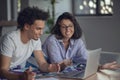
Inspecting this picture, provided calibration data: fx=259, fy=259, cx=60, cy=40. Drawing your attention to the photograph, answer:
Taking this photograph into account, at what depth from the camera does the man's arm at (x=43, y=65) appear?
165 centimetres

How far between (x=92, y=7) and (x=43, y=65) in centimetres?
362

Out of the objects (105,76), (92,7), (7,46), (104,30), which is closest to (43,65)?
(7,46)

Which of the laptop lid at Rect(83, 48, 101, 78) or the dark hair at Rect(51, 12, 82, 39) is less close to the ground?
the dark hair at Rect(51, 12, 82, 39)

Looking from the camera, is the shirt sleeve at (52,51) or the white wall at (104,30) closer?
the shirt sleeve at (52,51)

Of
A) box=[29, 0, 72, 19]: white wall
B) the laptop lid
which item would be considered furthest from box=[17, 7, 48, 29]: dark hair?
box=[29, 0, 72, 19]: white wall

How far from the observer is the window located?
4.96m

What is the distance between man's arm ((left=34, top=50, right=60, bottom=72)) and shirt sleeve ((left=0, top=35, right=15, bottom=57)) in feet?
0.80

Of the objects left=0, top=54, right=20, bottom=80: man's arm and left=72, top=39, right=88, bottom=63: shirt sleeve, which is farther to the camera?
left=72, top=39, right=88, bottom=63: shirt sleeve

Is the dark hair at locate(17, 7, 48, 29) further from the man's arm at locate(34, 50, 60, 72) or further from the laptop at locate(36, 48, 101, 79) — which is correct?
the laptop at locate(36, 48, 101, 79)

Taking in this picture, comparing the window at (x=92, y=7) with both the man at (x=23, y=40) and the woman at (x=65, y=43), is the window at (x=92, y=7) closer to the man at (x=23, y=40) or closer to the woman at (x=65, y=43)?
the woman at (x=65, y=43)

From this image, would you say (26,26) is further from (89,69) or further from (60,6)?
(60,6)

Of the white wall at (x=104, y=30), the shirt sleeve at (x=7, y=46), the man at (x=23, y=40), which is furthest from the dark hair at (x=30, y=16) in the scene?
the white wall at (x=104, y=30)

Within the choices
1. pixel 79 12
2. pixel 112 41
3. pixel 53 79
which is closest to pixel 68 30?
pixel 53 79

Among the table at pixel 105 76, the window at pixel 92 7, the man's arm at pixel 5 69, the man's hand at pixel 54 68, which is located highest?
the window at pixel 92 7
